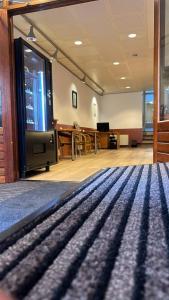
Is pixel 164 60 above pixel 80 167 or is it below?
above

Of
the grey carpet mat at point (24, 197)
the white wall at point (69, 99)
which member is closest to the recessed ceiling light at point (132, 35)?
the white wall at point (69, 99)

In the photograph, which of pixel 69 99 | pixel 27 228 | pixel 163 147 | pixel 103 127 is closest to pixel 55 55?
pixel 69 99

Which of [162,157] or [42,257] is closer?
[42,257]

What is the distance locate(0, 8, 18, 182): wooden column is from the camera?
3025 mm

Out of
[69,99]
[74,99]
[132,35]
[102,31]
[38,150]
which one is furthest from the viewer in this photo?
[74,99]

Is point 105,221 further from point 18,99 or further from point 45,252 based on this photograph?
point 18,99

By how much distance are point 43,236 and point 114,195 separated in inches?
15.3

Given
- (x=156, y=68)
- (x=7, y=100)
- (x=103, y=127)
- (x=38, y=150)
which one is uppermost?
(x=156, y=68)

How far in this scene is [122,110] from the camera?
1209 cm

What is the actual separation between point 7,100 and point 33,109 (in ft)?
3.92

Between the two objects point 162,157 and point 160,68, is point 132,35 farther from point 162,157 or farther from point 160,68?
point 162,157

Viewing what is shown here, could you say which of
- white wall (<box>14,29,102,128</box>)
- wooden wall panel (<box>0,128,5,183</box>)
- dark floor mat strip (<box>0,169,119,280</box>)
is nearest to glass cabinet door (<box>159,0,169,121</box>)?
wooden wall panel (<box>0,128,5,183</box>)

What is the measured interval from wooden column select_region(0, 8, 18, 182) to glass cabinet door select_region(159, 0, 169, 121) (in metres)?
1.76

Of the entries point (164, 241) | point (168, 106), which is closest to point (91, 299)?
point (164, 241)
